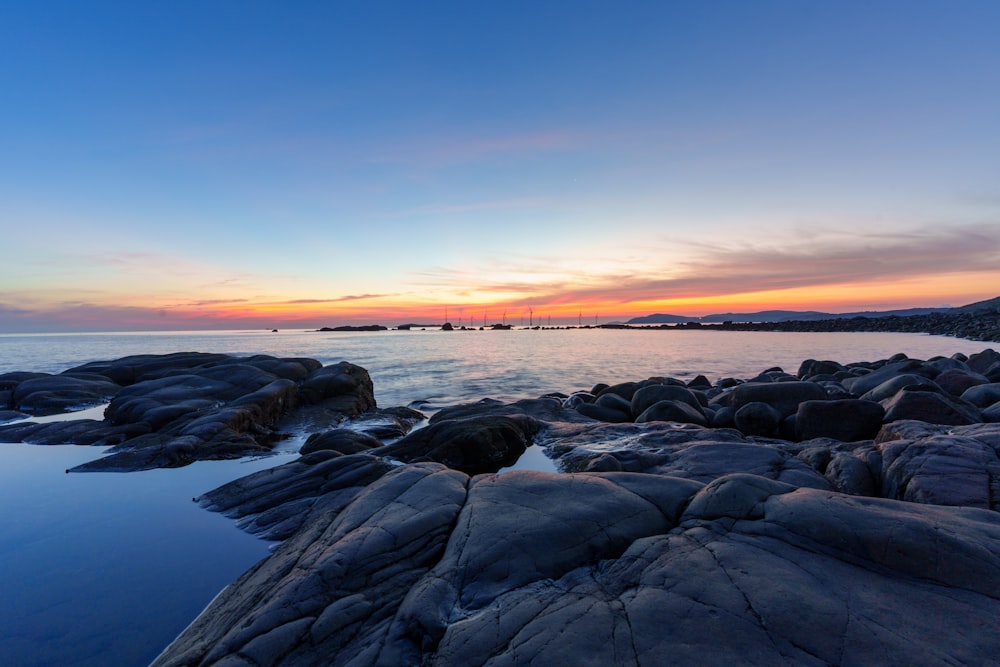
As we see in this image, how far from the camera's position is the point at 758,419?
1269 cm

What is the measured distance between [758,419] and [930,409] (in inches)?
139

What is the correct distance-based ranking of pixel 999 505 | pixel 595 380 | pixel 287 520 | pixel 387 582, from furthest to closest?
pixel 595 380 → pixel 287 520 → pixel 999 505 → pixel 387 582

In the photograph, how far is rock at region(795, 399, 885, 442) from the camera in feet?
35.7

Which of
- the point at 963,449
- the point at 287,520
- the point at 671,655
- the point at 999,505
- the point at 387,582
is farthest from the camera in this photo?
the point at 287,520

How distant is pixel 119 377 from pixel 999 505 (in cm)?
3133

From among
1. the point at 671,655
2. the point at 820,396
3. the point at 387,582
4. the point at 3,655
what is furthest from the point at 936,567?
the point at 820,396

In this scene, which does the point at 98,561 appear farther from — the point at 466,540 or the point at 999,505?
the point at 999,505

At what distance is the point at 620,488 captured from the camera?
546cm

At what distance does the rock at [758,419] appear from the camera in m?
12.6

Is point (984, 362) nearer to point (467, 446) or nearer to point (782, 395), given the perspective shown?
point (782, 395)

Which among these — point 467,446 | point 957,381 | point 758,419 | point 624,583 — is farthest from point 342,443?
point 957,381

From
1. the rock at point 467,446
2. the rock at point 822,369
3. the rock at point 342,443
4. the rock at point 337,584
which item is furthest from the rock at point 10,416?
the rock at point 822,369

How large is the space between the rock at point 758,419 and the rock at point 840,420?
0.77 metres

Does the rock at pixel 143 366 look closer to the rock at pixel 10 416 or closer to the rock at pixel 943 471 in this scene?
the rock at pixel 10 416
